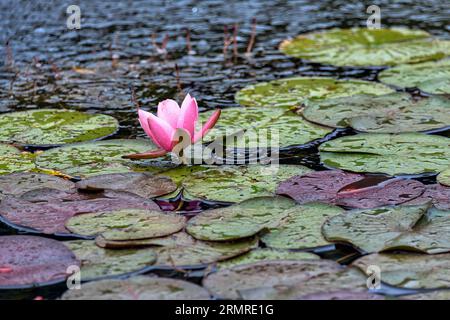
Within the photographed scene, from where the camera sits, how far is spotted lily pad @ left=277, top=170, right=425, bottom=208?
2873mm

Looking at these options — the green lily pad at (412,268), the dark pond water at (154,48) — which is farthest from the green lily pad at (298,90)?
the green lily pad at (412,268)

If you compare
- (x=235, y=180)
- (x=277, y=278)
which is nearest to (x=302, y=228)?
(x=277, y=278)

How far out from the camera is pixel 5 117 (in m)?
3.84

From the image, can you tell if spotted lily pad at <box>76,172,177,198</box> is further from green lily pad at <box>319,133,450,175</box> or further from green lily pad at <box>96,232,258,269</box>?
green lily pad at <box>319,133,450,175</box>

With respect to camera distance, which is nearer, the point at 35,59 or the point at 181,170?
the point at 181,170

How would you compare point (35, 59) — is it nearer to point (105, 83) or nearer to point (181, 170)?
point (105, 83)

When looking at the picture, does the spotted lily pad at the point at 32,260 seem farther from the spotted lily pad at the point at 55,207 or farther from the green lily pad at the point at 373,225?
the green lily pad at the point at 373,225

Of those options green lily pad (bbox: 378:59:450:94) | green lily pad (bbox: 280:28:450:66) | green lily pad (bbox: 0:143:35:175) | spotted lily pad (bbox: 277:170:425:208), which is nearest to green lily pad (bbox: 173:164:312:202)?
spotted lily pad (bbox: 277:170:425:208)

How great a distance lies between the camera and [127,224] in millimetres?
2703

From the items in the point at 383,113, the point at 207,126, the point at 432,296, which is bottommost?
the point at 432,296

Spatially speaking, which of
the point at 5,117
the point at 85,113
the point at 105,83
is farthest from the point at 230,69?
the point at 5,117

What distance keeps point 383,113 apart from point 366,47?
1.26 m

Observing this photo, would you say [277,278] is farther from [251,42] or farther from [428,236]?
[251,42]

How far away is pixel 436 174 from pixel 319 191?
49 cm
